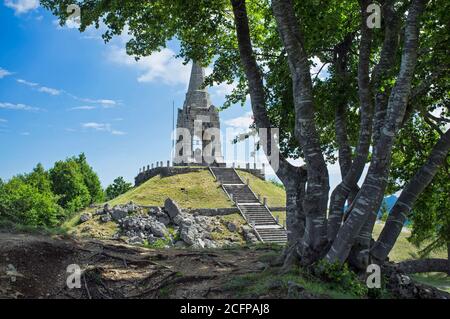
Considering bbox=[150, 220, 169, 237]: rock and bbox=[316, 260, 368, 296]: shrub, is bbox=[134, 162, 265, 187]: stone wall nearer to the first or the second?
bbox=[150, 220, 169, 237]: rock

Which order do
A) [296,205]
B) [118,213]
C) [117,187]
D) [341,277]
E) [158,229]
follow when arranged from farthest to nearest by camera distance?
1. [117,187]
2. [118,213]
3. [158,229]
4. [296,205]
5. [341,277]

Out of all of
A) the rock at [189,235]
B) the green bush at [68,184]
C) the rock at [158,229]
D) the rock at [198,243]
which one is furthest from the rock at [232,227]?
the green bush at [68,184]

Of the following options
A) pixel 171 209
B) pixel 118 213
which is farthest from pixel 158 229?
pixel 118 213

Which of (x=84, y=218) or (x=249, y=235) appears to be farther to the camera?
(x=84, y=218)

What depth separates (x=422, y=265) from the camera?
13094 millimetres

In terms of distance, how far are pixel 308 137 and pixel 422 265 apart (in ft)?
21.5

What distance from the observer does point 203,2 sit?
13266mm

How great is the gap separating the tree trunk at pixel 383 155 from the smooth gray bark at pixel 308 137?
553 mm

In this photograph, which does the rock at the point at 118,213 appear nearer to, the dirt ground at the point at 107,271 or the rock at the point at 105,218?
the rock at the point at 105,218

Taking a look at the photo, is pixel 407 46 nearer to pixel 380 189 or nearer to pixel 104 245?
pixel 380 189

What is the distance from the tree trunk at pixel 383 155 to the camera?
890 centimetres

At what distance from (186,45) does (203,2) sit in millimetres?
3046

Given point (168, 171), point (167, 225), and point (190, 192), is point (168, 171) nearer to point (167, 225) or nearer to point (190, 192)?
point (190, 192)
